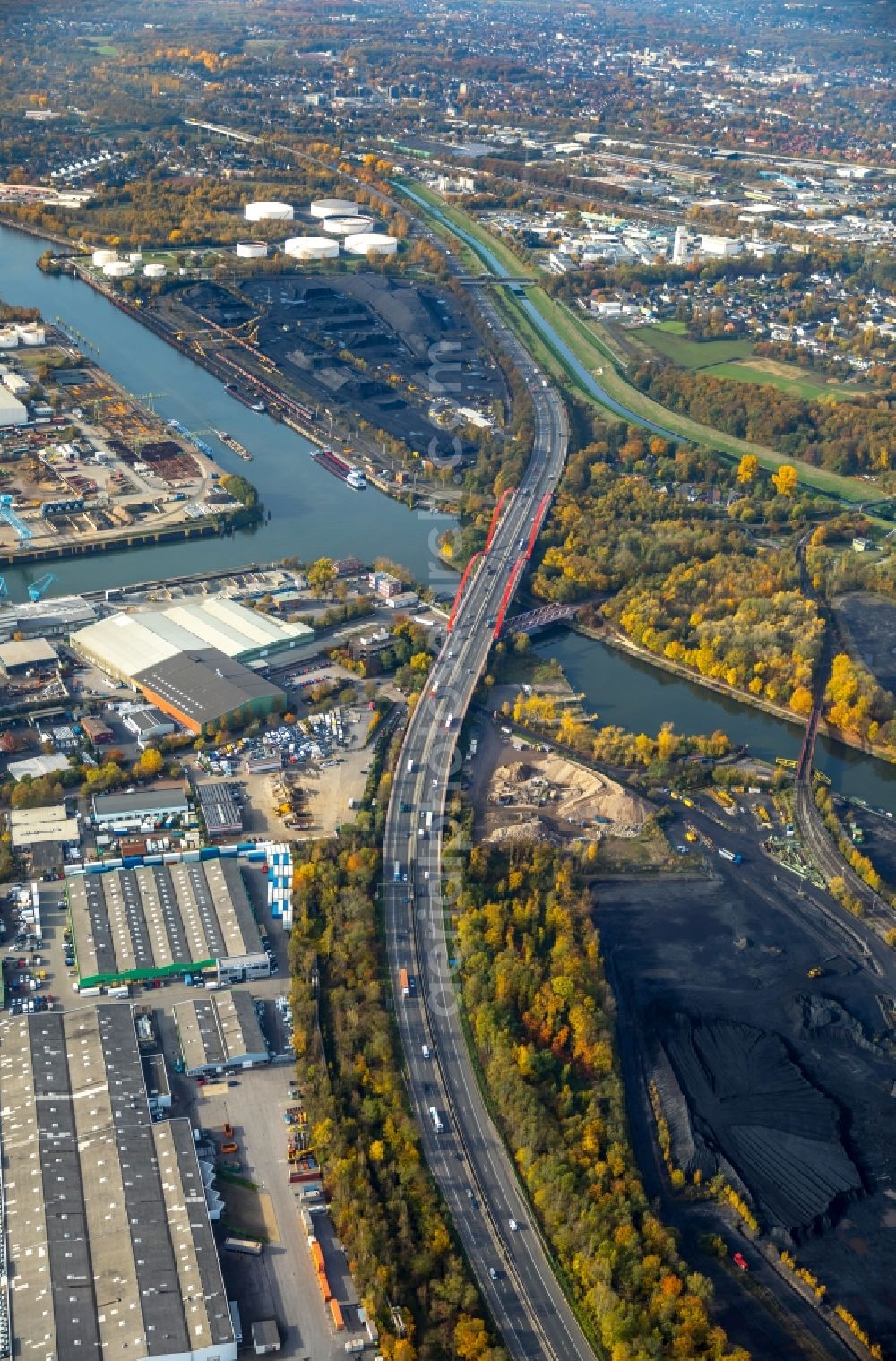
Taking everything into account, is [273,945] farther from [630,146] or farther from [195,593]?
[630,146]

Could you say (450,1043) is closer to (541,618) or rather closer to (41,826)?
(41,826)

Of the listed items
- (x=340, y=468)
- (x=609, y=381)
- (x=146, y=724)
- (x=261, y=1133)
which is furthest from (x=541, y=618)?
(x=609, y=381)

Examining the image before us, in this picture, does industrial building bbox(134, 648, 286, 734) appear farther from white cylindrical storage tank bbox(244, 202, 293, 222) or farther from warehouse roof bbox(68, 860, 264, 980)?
white cylindrical storage tank bbox(244, 202, 293, 222)

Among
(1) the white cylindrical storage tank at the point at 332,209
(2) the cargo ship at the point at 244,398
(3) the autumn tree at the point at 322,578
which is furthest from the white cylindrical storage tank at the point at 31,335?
(1) the white cylindrical storage tank at the point at 332,209

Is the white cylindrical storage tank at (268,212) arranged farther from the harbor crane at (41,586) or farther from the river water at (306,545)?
the harbor crane at (41,586)

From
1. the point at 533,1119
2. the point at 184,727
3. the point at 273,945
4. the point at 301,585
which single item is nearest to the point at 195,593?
the point at 301,585

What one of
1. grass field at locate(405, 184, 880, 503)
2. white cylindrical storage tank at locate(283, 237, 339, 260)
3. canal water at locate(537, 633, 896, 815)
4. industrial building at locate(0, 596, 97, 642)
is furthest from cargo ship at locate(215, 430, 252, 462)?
white cylindrical storage tank at locate(283, 237, 339, 260)
